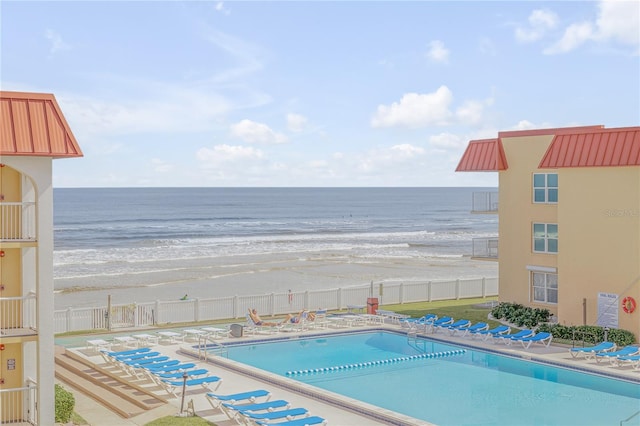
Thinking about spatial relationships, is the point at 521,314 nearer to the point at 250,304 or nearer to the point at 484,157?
the point at 484,157

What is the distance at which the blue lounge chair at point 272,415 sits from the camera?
1669cm

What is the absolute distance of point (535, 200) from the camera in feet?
101

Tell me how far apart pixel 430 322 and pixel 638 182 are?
28.6ft

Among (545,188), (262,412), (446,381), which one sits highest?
(545,188)

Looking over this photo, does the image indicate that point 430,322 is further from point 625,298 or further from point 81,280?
point 81,280

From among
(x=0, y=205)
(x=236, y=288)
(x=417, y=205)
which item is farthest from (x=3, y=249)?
(x=417, y=205)

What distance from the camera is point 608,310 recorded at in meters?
26.7

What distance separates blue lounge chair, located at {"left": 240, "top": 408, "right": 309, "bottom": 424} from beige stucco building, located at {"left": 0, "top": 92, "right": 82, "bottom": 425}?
156 inches

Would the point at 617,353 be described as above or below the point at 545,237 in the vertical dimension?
below

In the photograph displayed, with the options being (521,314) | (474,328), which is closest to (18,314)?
(474,328)

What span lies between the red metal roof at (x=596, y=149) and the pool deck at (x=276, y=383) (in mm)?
6291

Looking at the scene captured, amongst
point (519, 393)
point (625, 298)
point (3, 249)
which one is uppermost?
point (3, 249)

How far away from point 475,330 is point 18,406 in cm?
1654

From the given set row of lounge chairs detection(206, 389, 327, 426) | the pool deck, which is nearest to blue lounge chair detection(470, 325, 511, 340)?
the pool deck
